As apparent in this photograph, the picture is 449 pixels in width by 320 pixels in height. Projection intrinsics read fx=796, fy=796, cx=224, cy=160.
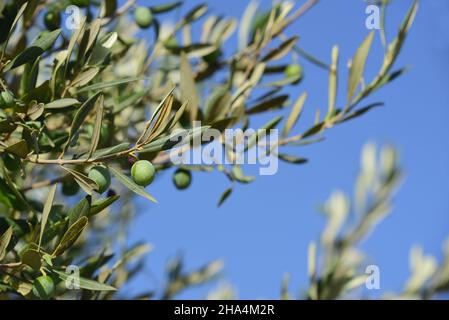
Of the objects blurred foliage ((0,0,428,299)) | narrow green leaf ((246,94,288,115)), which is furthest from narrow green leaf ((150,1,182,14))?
narrow green leaf ((246,94,288,115))

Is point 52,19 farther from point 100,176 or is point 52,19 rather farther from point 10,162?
Answer: point 100,176

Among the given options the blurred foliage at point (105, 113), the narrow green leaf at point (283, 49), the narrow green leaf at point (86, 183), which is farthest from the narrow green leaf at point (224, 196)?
the narrow green leaf at point (86, 183)

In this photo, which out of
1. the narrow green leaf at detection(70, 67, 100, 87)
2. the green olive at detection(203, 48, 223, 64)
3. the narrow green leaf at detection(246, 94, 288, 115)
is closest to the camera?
the narrow green leaf at detection(70, 67, 100, 87)

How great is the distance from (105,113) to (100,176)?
0.33 metres

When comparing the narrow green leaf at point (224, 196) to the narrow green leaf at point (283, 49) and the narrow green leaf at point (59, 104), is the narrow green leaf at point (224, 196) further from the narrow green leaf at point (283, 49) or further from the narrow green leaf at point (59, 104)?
the narrow green leaf at point (59, 104)

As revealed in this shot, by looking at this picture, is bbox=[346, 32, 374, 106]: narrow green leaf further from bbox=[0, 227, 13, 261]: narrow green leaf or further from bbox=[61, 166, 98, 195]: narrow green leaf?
bbox=[0, 227, 13, 261]: narrow green leaf

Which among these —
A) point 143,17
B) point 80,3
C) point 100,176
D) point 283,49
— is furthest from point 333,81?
point 100,176

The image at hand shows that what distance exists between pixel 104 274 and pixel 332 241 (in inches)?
66.0

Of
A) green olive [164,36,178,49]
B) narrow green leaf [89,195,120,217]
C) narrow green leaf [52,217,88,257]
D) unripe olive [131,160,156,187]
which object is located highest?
green olive [164,36,178,49]

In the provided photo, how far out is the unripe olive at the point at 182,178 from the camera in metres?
1.80

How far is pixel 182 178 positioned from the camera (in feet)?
5.90

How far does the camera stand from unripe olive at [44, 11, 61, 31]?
1.85 metres

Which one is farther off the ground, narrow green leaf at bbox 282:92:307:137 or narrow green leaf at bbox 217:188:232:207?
narrow green leaf at bbox 282:92:307:137
